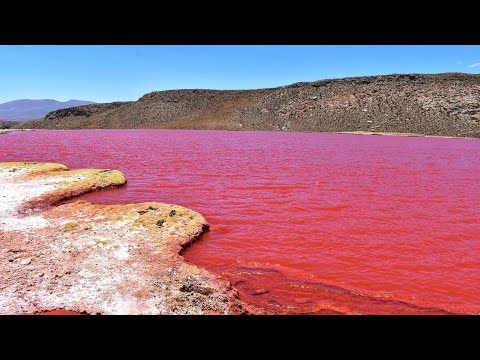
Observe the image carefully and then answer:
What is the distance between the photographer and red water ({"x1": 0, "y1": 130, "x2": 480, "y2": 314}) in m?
8.37

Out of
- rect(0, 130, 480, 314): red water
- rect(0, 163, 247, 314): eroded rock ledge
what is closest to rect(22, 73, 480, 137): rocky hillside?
rect(0, 130, 480, 314): red water

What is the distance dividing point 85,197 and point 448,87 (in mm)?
87203

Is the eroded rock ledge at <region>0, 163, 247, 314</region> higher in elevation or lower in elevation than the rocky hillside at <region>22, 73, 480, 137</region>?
lower

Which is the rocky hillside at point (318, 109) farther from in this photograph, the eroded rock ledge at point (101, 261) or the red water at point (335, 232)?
the eroded rock ledge at point (101, 261)


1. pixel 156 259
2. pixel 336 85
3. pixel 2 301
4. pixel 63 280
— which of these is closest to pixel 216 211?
pixel 156 259

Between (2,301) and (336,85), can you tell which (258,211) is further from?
(336,85)

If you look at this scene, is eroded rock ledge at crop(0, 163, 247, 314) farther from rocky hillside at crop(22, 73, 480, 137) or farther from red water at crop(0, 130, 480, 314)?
rocky hillside at crop(22, 73, 480, 137)

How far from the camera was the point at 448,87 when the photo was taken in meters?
79.2

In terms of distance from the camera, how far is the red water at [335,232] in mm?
8367

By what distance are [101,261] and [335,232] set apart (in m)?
7.99

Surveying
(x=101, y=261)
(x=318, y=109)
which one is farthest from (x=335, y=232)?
→ (x=318, y=109)

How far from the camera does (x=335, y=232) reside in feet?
41.0

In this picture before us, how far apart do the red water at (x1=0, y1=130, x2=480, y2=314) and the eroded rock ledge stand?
1025 mm
